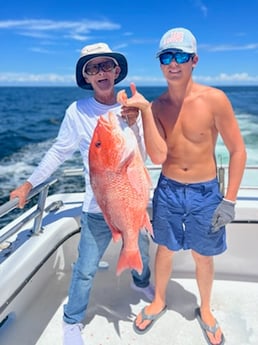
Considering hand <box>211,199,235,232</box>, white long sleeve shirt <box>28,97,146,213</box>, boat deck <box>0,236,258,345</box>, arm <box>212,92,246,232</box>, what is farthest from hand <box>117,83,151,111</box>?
boat deck <box>0,236,258,345</box>

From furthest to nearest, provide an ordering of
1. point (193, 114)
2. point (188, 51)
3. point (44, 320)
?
point (44, 320), point (193, 114), point (188, 51)

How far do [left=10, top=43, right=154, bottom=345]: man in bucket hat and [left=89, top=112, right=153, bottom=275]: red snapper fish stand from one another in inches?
10.4

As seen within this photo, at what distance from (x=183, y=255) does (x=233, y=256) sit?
0.37 m

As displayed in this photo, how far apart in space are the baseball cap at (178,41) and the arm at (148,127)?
0.30 m

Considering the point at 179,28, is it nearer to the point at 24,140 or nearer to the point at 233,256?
the point at 233,256

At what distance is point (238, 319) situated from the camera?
7.82 ft

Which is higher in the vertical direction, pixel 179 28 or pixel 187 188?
pixel 179 28

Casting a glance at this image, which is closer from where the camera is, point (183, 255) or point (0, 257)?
point (0, 257)

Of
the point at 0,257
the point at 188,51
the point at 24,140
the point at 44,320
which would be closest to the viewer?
the point at 188,51

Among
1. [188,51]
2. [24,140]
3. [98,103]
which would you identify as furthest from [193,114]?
[24,140]

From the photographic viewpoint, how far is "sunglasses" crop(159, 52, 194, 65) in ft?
5.80

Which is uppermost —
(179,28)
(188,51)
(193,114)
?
(179,28)

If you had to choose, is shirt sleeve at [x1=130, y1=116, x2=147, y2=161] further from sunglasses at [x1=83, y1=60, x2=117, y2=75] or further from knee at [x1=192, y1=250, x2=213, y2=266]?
knee at [x1=192, y1=250, x2=213, y2=266]

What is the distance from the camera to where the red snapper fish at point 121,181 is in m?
1.56
